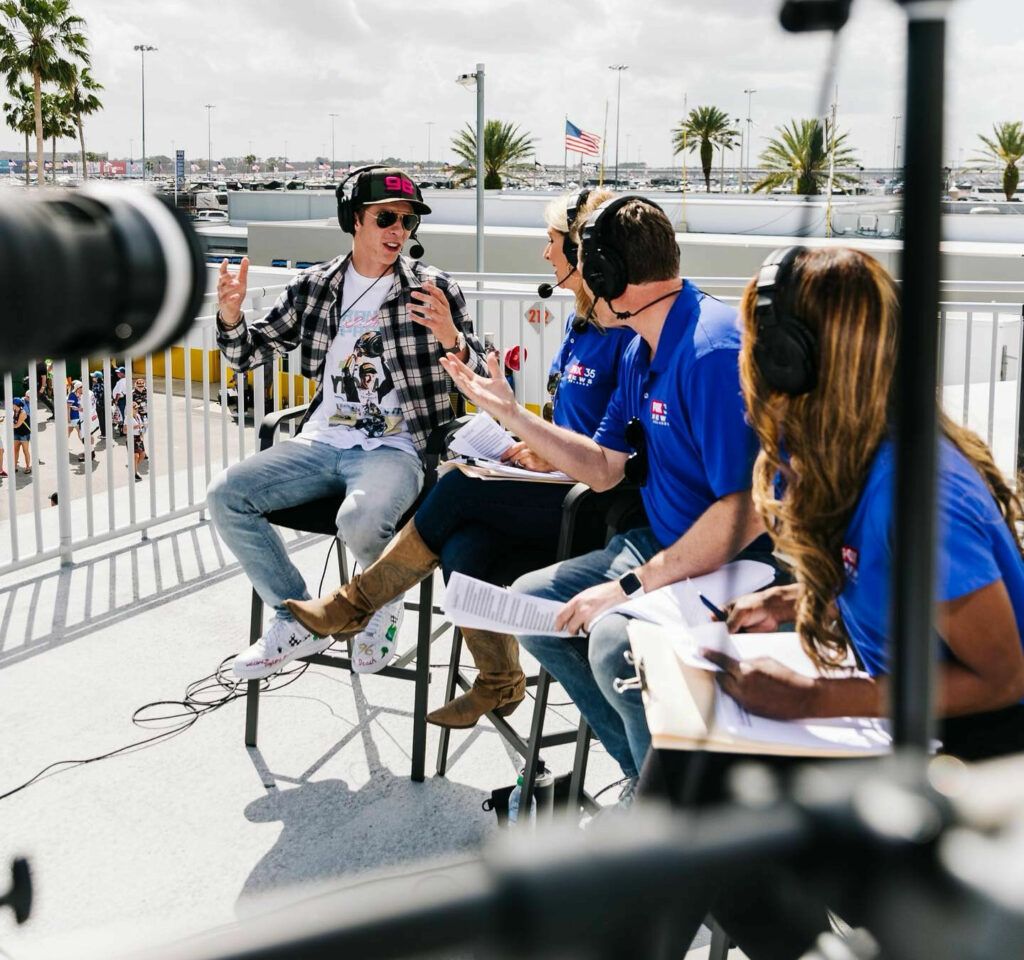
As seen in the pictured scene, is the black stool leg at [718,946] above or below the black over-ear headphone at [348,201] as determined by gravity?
below

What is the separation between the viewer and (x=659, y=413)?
2328 mm

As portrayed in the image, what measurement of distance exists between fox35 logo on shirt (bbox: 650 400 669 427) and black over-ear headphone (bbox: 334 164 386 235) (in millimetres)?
1452

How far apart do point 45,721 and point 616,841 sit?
3.10 m

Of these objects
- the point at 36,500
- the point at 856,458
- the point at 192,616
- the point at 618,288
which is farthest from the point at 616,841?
the point at 36,500

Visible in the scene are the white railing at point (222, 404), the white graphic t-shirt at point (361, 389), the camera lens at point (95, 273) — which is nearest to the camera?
the camera lens at point (95, 273)

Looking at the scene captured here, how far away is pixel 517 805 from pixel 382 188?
1861 mm

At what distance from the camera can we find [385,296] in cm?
337

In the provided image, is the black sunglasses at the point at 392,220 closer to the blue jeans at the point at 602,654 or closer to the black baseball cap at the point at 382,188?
the black baseball cap at the point at 382,188

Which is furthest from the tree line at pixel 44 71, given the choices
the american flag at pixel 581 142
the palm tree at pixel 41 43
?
the american flag at pixel 581 142

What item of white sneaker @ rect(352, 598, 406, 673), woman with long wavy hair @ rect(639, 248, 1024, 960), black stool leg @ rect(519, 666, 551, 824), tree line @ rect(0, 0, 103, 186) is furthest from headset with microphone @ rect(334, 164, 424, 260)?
tree line @ rect(0, 0, 103, 186)

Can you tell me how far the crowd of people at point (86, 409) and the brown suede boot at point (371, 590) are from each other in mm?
871

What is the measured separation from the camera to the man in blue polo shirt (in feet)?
6.90

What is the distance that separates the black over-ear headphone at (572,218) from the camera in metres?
3.16

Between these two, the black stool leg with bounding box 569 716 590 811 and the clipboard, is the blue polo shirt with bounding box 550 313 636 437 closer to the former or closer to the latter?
the black stool leg with bounding box 569 716 590 811
